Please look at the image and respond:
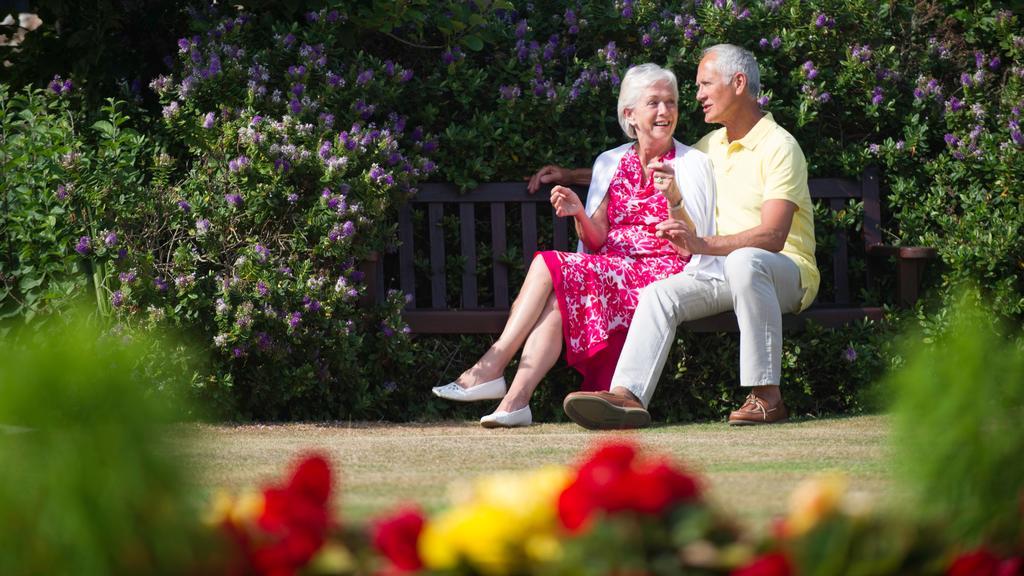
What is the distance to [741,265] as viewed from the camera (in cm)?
497

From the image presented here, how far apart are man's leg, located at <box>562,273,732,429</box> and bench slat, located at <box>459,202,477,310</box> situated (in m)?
0.85

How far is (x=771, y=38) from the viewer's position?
19.7 feet

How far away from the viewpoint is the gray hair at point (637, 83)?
5465mm

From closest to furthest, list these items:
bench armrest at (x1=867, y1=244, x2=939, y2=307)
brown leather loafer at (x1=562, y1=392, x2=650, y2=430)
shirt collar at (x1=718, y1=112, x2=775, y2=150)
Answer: brown leather loafer at (x1=562, y1=392, x2=650, y2=430) < shirt collar at (x1=718, y1=112, x2=775, y2=150) < bench armrest at (x1=867, y1=244, x2=939, y2=307)

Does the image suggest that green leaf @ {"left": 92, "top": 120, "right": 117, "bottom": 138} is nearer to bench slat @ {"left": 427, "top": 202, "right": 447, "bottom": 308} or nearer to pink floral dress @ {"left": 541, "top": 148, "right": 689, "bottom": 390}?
bench slat @ {"left": 427, "top": 202, "right": 447, "bottom": 308}

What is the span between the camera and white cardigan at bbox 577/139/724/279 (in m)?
5.38

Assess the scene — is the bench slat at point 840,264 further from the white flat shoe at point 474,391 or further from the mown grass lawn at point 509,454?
the white flat shoe at point 474,391

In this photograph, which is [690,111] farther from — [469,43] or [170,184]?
[170,184]

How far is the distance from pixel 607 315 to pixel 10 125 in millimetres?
2559

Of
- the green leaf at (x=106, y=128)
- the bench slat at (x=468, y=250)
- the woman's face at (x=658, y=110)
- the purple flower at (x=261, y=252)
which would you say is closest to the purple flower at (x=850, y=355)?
the woman's face at (x=658, y=110)

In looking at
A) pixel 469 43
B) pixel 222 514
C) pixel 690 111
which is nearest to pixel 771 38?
pixel 690 111

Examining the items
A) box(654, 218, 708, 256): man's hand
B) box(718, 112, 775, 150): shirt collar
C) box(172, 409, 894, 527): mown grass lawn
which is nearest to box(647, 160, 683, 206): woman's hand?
box(654, 218, 708, 256): man's hand

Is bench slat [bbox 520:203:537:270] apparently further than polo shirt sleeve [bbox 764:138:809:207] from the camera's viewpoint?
Yes

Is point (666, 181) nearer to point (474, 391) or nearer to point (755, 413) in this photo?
point (755, 413)
